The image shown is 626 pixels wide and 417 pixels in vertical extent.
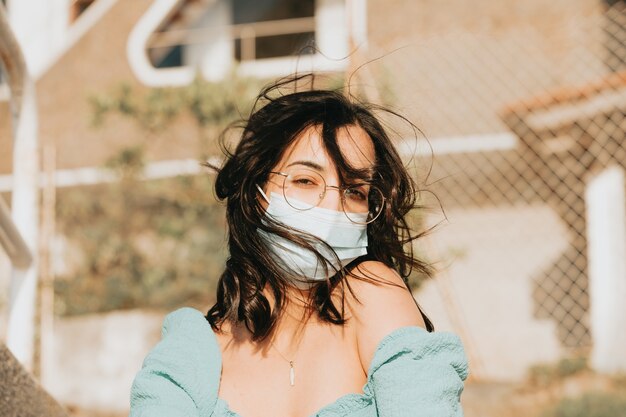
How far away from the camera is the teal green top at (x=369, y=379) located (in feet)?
5.52

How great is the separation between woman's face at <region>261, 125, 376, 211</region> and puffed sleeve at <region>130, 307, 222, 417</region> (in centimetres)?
39

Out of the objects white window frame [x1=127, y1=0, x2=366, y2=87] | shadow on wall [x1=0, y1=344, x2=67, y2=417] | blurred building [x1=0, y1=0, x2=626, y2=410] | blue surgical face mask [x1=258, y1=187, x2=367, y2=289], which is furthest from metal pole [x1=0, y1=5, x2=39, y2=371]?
white window frame [x1=127, y1=0, x2=366, y2=87]

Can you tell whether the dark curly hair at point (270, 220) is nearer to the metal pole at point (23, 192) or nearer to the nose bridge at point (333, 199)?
the nose bridge at point (333, 199)

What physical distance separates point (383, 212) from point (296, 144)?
0.28 m

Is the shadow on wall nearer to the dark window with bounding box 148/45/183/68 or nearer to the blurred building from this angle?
the blurred building

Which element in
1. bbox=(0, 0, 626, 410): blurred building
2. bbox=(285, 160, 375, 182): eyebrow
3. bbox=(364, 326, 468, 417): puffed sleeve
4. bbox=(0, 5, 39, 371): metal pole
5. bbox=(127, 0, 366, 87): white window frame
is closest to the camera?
bbox=(364, 326, 468, 417): puffed sleeve

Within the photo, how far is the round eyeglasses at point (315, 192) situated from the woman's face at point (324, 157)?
0.01 metres

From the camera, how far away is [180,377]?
1.83 metres

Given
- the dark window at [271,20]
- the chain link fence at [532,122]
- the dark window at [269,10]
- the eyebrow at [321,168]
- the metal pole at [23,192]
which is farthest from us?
the dark window at [269,10]

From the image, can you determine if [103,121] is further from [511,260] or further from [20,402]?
[20,402]

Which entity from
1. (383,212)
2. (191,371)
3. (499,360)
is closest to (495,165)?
(499,360)

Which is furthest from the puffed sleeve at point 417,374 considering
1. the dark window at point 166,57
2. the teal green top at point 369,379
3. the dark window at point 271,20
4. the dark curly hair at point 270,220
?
the dark window at point 166,57

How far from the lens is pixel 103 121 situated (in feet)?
25.1

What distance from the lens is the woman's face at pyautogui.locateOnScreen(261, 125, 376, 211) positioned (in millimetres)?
2020
